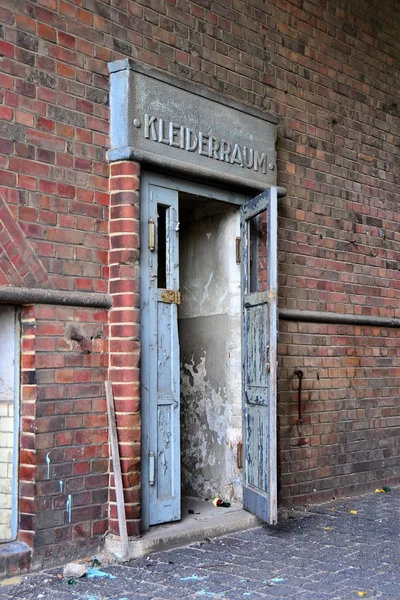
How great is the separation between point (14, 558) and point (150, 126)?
2.91 metres

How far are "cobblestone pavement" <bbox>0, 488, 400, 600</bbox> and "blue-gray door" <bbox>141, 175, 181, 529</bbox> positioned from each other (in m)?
0.43

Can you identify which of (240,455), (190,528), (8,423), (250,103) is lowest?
(190,528)

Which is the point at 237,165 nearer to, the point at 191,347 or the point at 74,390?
the point at 191,347

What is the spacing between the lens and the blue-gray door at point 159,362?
5281 millimetres

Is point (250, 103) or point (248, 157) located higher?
point (250, 103)

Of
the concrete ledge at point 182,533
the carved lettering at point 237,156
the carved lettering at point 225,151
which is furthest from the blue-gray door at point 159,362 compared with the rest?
the carved lettering at point 237,156

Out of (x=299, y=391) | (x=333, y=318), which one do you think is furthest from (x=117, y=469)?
(x=333, y=318)

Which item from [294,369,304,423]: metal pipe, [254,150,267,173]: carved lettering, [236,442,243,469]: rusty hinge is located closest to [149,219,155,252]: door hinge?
[254,150,267,173]: carved lettering

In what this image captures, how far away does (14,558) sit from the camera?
14.4 feet

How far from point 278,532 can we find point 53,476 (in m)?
1.90

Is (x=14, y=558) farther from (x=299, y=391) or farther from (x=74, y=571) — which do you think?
(x=299, y=391)

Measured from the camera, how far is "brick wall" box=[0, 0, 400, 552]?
15.3ft

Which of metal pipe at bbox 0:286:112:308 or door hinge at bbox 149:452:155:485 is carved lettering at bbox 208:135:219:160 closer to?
metal pipe at bbox 0:286:112:308

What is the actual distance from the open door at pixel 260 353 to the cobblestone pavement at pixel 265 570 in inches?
13.8
